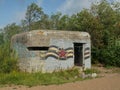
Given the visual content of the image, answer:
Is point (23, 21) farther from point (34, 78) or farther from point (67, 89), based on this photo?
point (67, 89)

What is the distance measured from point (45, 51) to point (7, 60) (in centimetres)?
231

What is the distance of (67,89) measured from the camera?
11.5 metres

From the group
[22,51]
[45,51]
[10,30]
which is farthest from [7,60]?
[10,30]

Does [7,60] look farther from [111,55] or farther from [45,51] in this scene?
[111,55]

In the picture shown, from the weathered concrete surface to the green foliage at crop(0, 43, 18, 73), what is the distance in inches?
21.0

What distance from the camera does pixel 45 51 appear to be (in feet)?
53.7

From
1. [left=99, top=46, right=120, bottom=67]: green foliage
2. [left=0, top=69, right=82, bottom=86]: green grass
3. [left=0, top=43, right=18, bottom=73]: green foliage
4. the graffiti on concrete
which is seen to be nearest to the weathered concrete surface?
the graffiti on concrete

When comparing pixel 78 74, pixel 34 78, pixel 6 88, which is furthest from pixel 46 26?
pixel 6 88

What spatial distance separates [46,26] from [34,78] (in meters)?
19.8

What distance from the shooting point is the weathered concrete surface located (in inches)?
628

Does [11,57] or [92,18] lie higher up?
[92,18]

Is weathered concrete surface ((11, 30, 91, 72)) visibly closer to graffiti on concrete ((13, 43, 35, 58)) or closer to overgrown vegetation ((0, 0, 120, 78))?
graffiti on concrete ((13, 43, 35, 58))

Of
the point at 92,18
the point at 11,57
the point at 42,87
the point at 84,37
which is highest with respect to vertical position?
the point at 92,18

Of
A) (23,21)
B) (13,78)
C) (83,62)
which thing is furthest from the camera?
(23,21)
